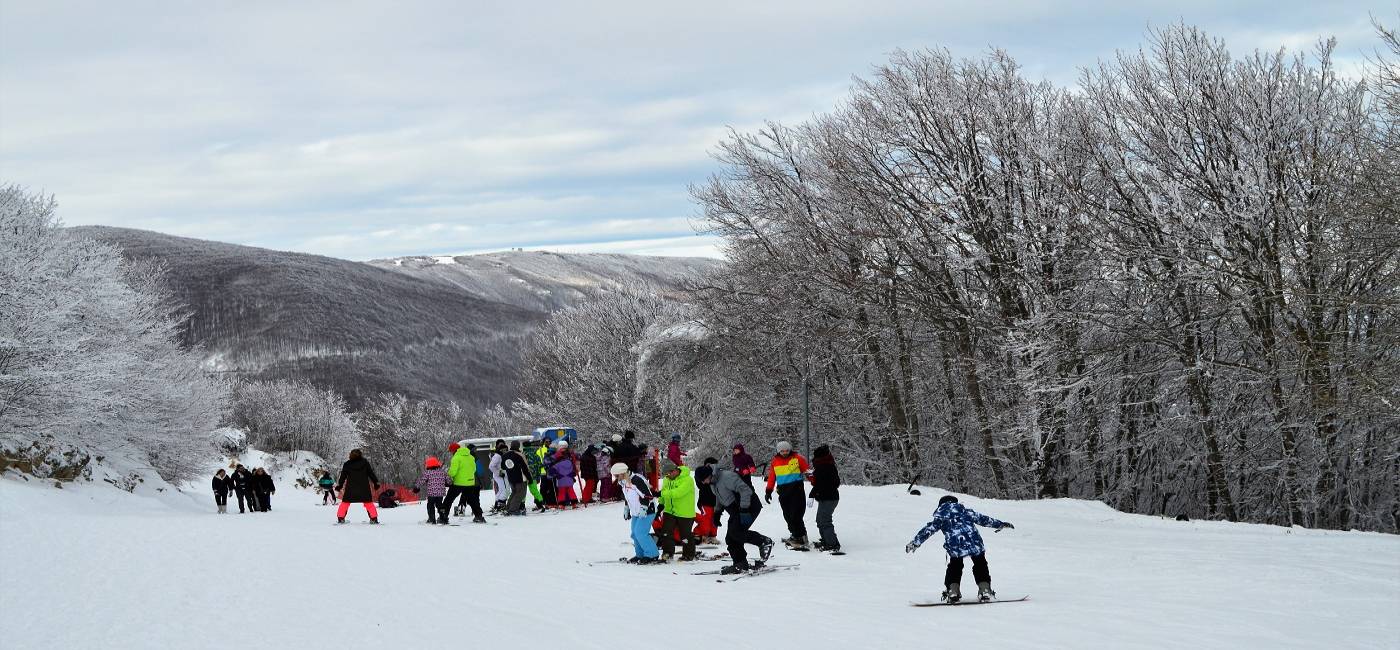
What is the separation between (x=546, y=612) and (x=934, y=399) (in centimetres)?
2202

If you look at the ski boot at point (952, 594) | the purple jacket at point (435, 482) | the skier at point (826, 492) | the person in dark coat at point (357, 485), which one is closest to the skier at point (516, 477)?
the purple jacket at point (435, 482)

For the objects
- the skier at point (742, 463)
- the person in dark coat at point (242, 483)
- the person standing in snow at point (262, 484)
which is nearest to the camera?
the skier at point (742, 463)

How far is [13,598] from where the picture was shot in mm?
11602

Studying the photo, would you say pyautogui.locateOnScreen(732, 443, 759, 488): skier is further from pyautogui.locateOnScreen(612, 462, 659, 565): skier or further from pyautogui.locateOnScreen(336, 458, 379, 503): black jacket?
pyautogui.locateOnScreen(336, 458, 379, 503): black jacket

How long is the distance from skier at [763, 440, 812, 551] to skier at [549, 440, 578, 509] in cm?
867

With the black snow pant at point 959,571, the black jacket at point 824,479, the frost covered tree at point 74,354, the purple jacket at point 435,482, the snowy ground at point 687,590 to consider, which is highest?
the frost covered tree at point 74,354

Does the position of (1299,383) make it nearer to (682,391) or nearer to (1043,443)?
(1043,443)

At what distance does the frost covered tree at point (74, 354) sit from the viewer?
27953 millimetres

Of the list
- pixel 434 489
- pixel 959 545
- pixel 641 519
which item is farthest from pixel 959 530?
pixel 434 489

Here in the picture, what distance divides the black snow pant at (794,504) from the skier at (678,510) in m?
1.24

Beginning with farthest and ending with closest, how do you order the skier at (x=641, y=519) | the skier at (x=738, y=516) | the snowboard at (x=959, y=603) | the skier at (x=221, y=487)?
the skier at (x=221, y=487), the skier at (x=641, y=519), the skier at (x=738, y=516), the snowboard at (x=959, y=603)

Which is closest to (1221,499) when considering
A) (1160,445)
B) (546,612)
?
(1160,445)

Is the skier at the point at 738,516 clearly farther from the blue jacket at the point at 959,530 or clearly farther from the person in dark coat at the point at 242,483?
the person in dark coat at the point at 242,483

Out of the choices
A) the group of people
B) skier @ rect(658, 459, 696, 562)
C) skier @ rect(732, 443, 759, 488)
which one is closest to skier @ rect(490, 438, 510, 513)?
the group of people
